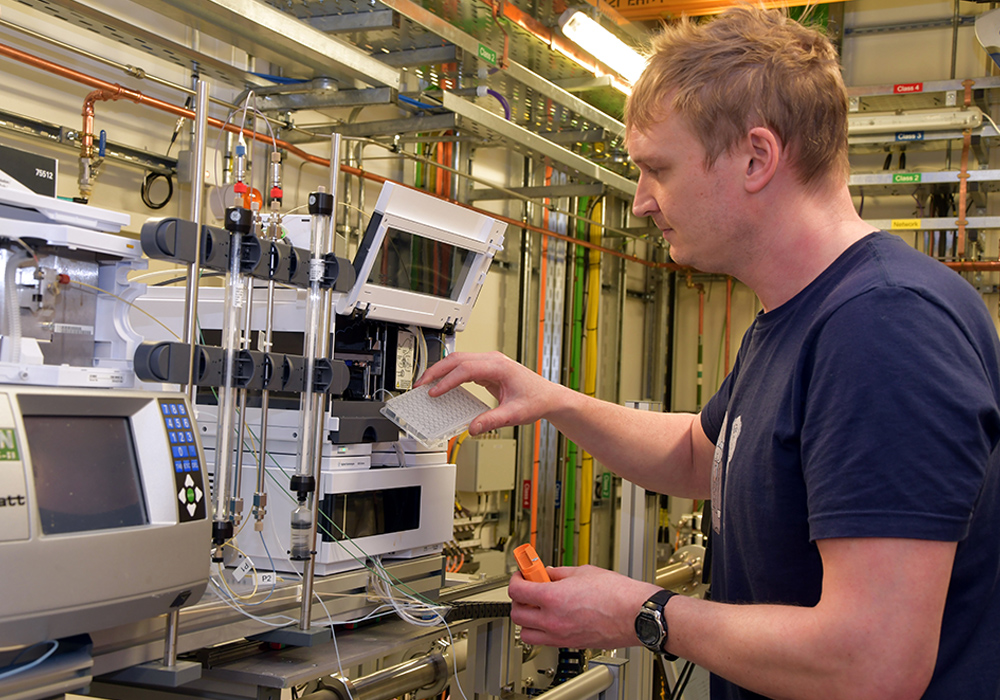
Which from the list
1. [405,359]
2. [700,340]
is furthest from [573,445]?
[405,359]

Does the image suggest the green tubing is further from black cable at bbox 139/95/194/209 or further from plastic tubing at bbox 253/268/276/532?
plastic tubing at bbox 253/268/276/532

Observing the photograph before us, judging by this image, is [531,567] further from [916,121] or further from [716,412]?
[916,121]

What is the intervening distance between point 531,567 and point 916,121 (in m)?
3.77

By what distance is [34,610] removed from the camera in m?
0.86

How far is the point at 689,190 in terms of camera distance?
40.0 inches

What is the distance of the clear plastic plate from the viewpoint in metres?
1.51

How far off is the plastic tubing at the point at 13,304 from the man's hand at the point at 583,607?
65 cm

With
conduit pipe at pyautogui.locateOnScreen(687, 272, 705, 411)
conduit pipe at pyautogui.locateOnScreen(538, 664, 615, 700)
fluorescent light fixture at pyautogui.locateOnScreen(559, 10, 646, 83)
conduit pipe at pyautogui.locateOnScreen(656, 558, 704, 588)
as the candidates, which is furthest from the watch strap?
conduit pipe at pyautogui.locateOnScreen(687, 272, 705, 411)

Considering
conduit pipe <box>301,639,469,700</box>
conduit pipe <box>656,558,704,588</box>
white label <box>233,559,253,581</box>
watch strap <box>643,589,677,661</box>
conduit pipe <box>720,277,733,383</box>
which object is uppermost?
conduit pipe <box>720,277,733,383</box>

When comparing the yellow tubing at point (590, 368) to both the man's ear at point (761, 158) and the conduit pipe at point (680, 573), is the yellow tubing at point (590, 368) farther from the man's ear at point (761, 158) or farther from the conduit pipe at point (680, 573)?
the man's ear at point (761, 158)

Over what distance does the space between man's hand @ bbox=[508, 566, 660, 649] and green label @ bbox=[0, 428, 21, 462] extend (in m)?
0.57

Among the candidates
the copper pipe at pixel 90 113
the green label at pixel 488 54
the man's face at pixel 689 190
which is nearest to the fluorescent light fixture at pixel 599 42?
the green label at pixel 488 54

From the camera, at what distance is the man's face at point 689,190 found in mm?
997

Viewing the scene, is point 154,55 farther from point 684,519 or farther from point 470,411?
point 684,519
